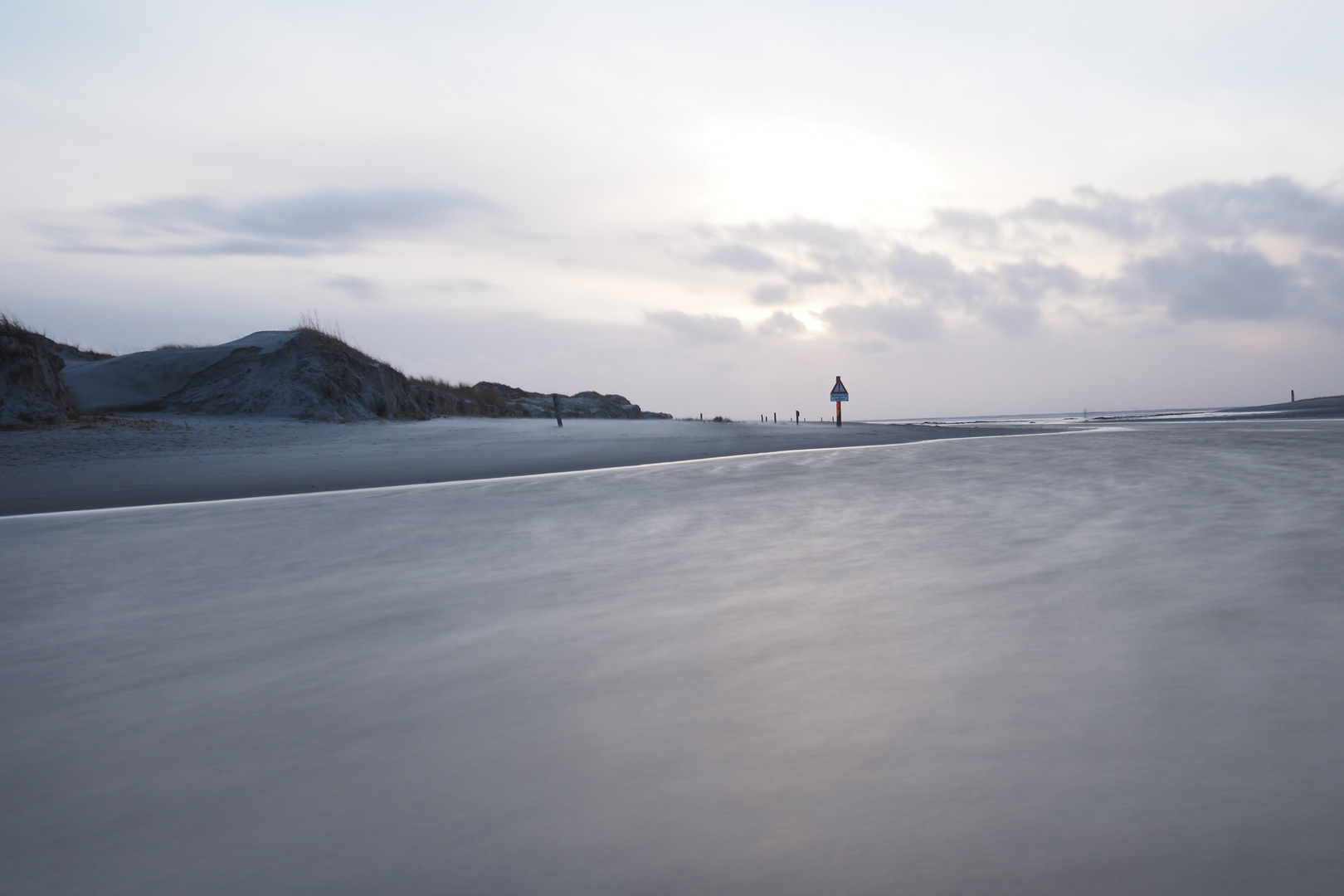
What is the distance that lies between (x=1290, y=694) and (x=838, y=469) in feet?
27.7

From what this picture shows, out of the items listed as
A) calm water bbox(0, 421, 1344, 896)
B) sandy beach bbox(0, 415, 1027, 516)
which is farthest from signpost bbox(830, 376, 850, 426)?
calm water bbox(0, 421, 1344, 896)

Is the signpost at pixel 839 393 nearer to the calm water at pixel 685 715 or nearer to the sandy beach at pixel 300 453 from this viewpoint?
the sandy beach at pixel 300 453

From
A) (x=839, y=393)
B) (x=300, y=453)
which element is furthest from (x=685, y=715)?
(x=839, y=393)

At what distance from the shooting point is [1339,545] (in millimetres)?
4754

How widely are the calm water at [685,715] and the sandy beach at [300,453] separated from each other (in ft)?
13.3

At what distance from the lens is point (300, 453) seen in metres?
13.4

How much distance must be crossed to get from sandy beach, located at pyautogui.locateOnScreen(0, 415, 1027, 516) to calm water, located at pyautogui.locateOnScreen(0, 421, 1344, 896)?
159 inches

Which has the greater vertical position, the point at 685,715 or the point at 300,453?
the point at 300,453

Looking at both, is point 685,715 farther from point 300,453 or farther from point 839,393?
point 839,393

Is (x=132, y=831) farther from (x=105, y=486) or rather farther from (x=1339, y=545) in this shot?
(x=105, y=486)

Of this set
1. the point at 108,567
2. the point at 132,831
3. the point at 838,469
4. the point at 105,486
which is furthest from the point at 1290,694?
the point at 105,486

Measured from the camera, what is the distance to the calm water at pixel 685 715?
1.58 metres

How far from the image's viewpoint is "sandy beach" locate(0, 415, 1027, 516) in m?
Result: 9.24

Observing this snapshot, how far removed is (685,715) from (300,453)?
12.6 metres
